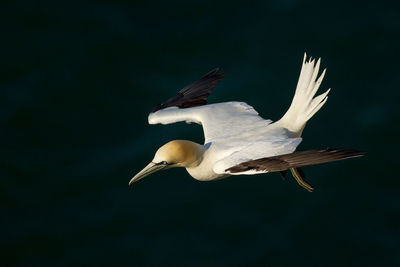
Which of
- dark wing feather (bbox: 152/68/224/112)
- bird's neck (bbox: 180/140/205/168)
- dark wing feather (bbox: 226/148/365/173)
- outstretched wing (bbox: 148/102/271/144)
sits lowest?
dark wing feather (bbox: 226/148/365/173)

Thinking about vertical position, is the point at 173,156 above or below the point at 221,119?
below

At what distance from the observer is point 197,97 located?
550 inches

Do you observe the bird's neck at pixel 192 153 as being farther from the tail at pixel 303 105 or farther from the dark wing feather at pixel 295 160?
the tail at pixel 303 105

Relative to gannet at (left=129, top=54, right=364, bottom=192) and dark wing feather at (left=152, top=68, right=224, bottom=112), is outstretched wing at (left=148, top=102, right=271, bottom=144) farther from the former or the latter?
dark wing feather at (left=152, top=68, right=224, bottom=112)

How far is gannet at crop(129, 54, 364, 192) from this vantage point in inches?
413

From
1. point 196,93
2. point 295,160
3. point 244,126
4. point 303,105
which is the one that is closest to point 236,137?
point 244,126

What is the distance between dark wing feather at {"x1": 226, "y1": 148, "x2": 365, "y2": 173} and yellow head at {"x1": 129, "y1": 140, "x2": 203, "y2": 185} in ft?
3.80

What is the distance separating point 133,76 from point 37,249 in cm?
407

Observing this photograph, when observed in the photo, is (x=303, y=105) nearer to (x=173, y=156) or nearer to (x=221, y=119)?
(x=221, y=119)

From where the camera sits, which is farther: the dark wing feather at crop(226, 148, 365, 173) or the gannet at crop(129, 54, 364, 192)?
the gannet at crop(129, 54, 364, 192)

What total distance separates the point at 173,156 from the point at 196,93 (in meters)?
2.65

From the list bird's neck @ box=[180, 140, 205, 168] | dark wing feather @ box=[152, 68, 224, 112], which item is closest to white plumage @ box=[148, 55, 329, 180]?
bird's neck @ box=[180, 140, 205, 168]

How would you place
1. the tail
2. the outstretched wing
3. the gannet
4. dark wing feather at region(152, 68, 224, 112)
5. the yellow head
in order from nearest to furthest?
the gannet, the yellow head, the tail, the outstretched wing, dark wing feather at region(152, 68, 224, 112)

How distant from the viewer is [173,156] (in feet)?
38.2
